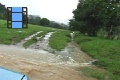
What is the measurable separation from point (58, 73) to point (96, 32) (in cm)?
2343

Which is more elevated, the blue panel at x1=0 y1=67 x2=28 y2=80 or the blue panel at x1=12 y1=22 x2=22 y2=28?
the blue panel at x1=12 y1=22 x2=22 y2=28

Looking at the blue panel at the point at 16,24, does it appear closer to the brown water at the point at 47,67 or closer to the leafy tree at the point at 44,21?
the brown water at the point at 47,67

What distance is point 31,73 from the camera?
35.5 ft

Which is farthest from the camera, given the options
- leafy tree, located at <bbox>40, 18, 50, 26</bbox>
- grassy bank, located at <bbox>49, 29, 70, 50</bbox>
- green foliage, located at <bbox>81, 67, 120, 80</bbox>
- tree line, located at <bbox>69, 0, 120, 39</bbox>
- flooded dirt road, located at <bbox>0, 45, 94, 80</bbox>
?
leafy tree, located at <bbox>40, 18, 50, 26</bbox>

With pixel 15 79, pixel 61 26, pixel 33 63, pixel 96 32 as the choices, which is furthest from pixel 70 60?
pixel 61 26

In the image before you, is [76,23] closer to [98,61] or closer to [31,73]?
[98,61]

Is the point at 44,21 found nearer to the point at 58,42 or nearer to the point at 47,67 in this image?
the point at 58,42

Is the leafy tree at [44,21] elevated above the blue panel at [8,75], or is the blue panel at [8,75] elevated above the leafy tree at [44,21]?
the blue panel at [8,75]

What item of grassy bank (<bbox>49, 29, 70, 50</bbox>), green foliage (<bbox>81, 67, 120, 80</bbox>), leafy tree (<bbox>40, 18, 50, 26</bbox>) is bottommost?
green foliage (<bbox>81, 67, 120, 80</bbox>)
